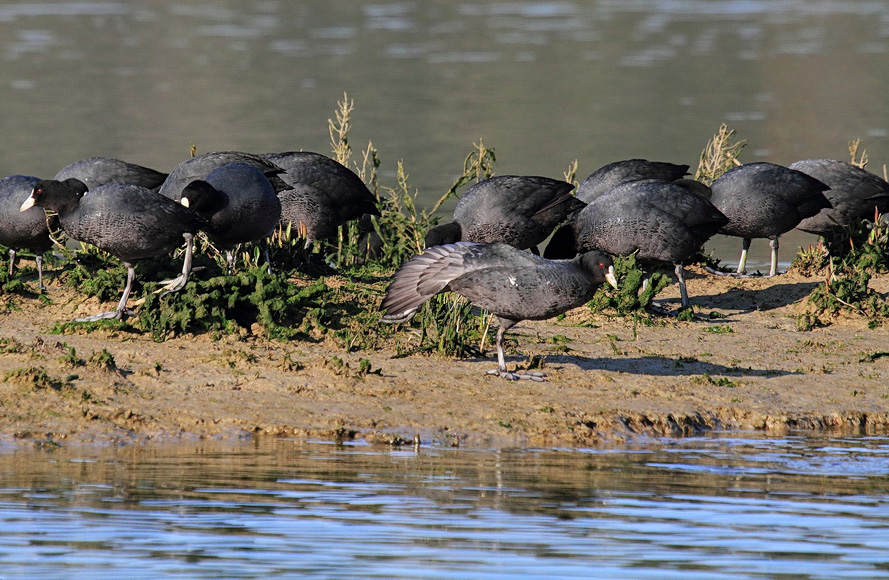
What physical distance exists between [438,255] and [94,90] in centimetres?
3016

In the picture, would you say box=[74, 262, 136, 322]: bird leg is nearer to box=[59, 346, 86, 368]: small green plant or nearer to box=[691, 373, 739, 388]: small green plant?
box=[59, 346, 86, 368]: small green plant

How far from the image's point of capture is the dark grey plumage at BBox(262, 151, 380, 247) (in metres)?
14.7

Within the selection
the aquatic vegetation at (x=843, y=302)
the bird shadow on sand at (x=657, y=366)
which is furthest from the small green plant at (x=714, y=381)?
the aquatic vegetation at (x=843, y=302)

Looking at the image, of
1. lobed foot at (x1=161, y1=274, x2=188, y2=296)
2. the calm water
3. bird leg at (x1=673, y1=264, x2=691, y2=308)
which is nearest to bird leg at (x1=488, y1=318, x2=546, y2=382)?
lobed foot at (x1=161, y1=274, x2=188, y2=296)

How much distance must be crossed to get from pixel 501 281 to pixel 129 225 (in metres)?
3.06

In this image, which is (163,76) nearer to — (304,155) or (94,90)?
(94,90)

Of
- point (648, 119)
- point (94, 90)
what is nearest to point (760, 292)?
point (648, 119)

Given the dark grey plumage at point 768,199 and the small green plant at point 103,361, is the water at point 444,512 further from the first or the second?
the dark grey plumage at point 768,199

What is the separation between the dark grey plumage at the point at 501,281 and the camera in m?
10.3

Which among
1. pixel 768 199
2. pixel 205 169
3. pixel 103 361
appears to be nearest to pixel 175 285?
pixel 103 361

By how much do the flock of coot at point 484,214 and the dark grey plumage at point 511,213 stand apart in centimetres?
1

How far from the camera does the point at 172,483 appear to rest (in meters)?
7.84

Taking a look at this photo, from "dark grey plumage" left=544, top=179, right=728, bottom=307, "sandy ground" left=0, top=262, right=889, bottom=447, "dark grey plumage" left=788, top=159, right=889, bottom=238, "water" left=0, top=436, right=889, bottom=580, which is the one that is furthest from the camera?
"dark grey plumage" left=788, top=159, right=889, bottom=238

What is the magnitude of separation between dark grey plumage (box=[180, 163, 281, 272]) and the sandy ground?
1213 mm
